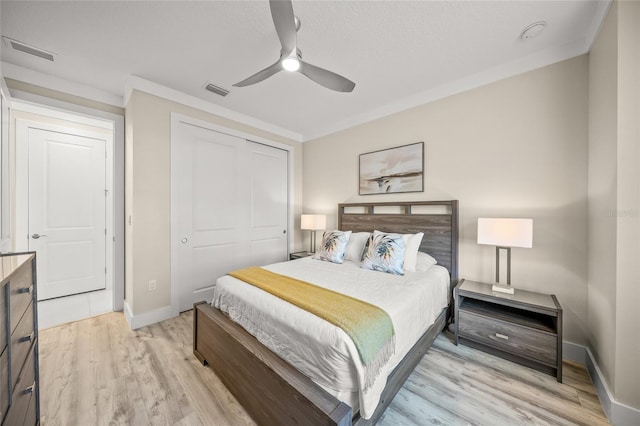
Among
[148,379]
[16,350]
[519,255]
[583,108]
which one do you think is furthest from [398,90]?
[148,379]

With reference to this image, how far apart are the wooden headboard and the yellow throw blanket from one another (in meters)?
1.49

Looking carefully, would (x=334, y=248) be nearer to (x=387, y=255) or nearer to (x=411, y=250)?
(x=387, y=255)

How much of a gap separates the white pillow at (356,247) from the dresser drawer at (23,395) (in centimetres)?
250

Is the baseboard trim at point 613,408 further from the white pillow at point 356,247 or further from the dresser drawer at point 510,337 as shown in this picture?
the white pillow at point 356,247

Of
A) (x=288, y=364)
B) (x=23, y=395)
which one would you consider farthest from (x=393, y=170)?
(x=23, y=395)

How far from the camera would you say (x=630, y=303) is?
4.64 feet

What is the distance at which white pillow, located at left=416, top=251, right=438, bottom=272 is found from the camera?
244 centimetres

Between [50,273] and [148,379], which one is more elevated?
[50,273]

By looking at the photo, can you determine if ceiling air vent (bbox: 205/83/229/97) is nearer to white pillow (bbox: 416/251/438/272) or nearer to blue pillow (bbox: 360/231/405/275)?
blue pillow (bbox: 360/231/405/275)

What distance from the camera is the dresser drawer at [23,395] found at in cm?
88

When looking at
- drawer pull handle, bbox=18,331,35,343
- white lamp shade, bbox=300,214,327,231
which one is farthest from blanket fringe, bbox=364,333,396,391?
white lamp shade, bbox=300,214,327,231

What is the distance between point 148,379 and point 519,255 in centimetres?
337

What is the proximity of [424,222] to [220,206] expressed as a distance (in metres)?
2.68

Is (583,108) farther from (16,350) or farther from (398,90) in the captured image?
(16,350)
